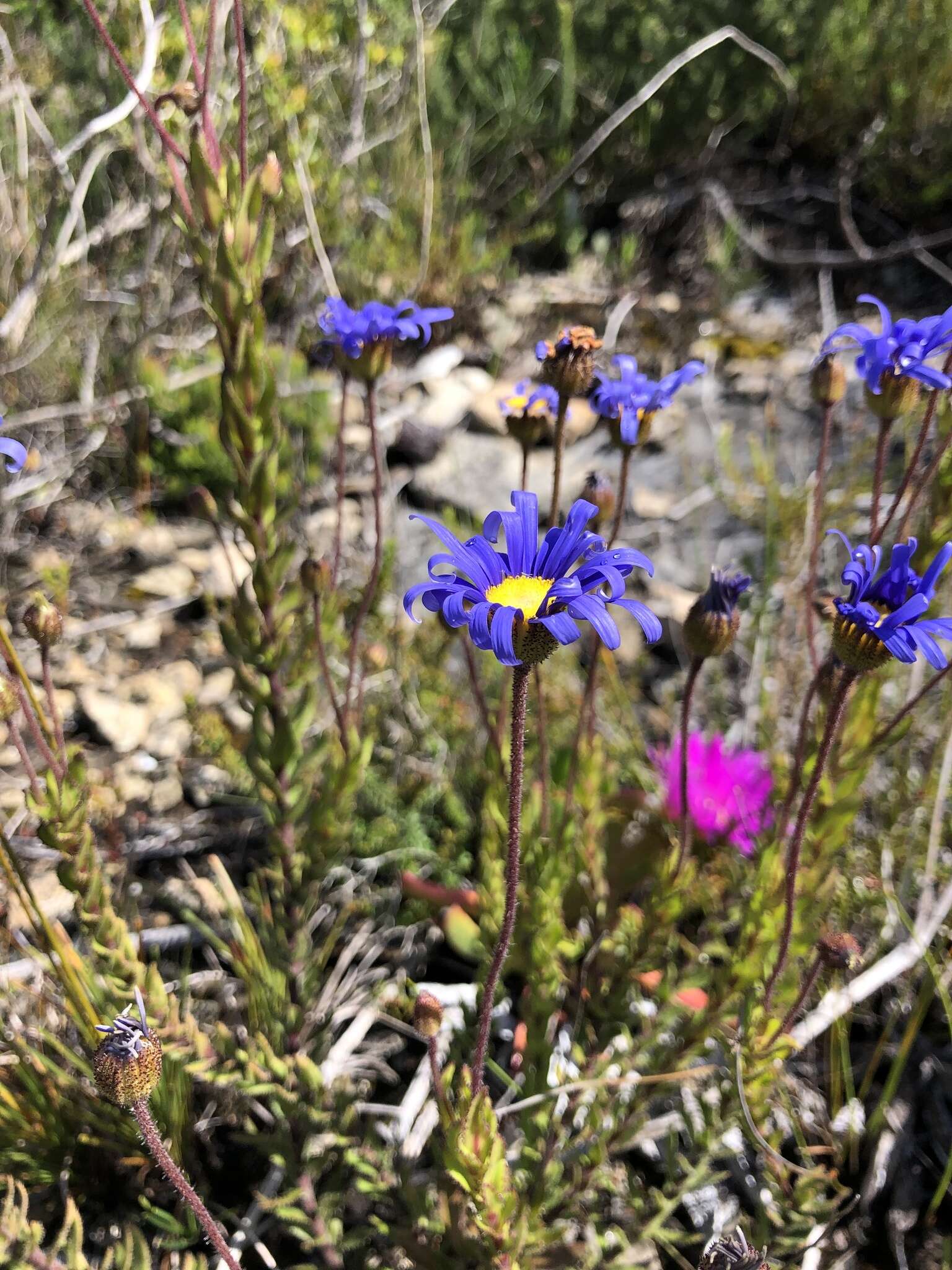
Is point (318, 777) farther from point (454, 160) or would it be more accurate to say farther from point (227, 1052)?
point (454, 160)

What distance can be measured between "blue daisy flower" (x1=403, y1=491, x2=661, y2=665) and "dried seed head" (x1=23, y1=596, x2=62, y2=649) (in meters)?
0.68

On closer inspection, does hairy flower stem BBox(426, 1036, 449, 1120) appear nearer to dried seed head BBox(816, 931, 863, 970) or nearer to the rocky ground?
dried seed head BBox(816, 931, 863, 970)

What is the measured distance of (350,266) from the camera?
4027 mm

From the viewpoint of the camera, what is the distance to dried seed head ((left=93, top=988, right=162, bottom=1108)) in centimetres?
113

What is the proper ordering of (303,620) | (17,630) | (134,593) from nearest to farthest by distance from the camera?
(303,620)
(17,630)
(134,593)

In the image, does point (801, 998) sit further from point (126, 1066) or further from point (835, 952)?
point (126, 1066)

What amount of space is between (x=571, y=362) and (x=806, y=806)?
33.1 inches

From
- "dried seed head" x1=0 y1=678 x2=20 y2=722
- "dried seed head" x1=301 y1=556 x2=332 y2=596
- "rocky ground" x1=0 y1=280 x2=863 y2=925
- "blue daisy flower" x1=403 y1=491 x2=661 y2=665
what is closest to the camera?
"blue daisy flower" x1=403 y1=491 x2=661 y2=665

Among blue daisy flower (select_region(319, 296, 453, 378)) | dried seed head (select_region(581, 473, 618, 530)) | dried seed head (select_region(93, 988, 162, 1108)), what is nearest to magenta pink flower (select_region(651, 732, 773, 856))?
dried seed head (select_region(581, 473, 618, 530))

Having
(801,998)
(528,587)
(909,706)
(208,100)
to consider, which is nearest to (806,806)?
(909,706)

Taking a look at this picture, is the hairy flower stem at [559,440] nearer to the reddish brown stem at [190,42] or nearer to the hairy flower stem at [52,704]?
the reddish brown stem at [190,42]

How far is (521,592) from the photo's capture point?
1224 millimetres

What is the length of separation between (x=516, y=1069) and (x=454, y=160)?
13.6 feet

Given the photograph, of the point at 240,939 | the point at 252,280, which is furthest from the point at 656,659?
the point at 252,280
